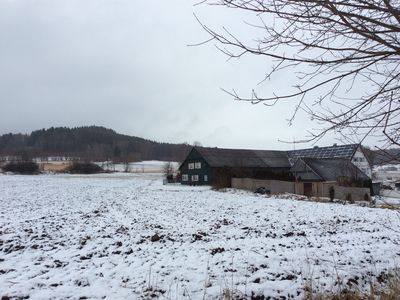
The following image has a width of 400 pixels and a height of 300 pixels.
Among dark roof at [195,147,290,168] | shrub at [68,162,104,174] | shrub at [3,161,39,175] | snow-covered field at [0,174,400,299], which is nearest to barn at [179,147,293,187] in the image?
dark roof at [195,147,290,168]

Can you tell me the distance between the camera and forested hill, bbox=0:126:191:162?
148 m

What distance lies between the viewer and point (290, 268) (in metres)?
7.08

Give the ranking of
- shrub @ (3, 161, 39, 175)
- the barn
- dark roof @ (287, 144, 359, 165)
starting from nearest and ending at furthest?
the barn < dark roof @ (287, 144, 359, 165) < shrub @ (3, 161, 39, 175)

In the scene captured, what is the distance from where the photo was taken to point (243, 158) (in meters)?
48.6

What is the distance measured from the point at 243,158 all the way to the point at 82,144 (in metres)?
123

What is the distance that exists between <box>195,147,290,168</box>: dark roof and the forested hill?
312ft

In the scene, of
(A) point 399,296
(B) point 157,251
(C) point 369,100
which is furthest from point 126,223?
(C) point 369,100

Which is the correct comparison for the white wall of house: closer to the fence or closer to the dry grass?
the dry grass

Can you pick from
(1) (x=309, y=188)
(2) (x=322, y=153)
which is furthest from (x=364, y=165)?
(2) (x=322, y=153)

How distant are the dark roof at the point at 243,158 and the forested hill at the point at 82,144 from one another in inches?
3745

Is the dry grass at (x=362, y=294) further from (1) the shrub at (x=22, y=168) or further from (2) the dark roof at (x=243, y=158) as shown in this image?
(1) the shrub at (x=22, y=168)

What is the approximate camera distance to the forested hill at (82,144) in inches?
5846

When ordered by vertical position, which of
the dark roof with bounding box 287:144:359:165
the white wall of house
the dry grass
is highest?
the dark roof with bounding box 287:144:359:165

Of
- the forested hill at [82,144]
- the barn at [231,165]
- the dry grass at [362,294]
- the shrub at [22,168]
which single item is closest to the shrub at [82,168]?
the shrub at [22,168]
